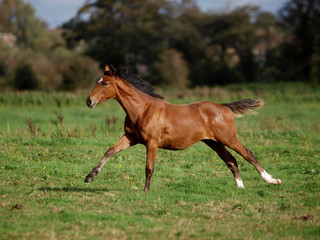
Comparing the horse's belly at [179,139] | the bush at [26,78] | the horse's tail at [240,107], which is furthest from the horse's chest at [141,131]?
the bush at [26,78]

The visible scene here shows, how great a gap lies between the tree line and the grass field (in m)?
38.2

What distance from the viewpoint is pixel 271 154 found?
44.5ft

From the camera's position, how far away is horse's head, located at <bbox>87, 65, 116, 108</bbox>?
8.95 m

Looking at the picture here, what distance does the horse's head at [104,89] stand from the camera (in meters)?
8.95

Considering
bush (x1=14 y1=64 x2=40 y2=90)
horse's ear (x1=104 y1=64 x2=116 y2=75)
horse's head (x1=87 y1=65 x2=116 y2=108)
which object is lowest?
bush (x1=14 y1=64 x2=40 y2=90)

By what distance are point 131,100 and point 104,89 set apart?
629 millimetres

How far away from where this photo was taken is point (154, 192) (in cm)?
917

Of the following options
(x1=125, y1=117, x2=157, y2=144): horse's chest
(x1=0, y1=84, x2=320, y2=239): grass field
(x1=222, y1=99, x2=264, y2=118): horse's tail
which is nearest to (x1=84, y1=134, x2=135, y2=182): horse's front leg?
(x1=125, y1=117, x2=157, y2=144): horse's chest

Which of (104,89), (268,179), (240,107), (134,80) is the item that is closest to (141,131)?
(104,89)

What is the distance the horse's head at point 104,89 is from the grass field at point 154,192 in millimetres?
1919

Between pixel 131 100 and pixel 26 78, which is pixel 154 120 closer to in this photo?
pixel 131 100

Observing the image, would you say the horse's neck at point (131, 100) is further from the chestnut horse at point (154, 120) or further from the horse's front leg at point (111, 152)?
the horse's front leg at point (111, 152)

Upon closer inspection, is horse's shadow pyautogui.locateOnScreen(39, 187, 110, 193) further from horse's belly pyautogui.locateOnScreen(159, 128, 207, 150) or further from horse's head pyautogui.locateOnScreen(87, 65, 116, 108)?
horse's head pyautogui.locateOnScreen(87, 65, 116, 108)

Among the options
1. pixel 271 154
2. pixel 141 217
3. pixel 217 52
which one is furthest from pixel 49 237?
pixel 217 52
